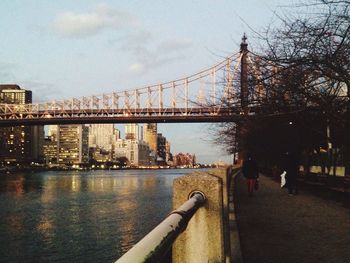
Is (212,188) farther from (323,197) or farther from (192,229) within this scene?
(323,197)

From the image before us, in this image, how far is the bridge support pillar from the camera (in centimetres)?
295

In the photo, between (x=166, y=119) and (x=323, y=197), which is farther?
(x=166, y=119)

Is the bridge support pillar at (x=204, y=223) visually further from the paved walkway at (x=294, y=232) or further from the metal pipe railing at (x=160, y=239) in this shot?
the paved walkway at (x=294, y=232)

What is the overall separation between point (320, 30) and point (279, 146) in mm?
24163

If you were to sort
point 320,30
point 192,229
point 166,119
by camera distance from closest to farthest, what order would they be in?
point 192,229 → point 320,30 → point 166,119

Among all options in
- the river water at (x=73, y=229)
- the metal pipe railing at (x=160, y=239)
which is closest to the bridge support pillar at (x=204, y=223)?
the metal pipe railing at (x=160, y=239)

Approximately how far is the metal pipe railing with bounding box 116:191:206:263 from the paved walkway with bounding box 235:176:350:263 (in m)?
4.41

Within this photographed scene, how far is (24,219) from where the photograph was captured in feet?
89.7

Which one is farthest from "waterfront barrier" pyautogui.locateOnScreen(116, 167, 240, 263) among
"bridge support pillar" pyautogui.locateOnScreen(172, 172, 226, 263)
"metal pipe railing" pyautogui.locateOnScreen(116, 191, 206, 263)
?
"metal pipe railing" pyautogui.locateOnScreen(116, 191, 206, 263)

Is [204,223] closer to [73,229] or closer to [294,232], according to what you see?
[294,232]

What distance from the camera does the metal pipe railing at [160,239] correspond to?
1605 mm

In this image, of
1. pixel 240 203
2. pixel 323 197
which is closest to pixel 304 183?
pixel 323 197

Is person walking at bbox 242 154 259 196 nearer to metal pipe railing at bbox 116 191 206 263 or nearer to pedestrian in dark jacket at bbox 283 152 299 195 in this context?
pedestrian in dark jacket at bbox 283 152 299 195

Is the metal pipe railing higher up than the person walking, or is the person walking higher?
the metal pipe railing
